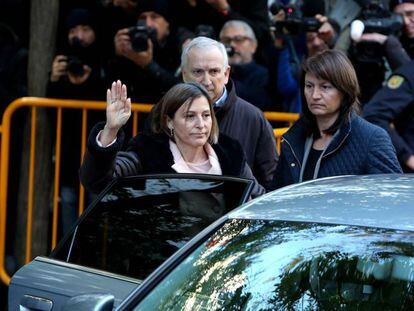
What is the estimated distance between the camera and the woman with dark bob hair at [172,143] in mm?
5473

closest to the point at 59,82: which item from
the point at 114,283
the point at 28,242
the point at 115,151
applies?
the point at 28,242

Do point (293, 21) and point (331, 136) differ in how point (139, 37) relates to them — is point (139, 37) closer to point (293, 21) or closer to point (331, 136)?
point (293, 21)

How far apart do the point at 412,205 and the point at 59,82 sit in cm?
494

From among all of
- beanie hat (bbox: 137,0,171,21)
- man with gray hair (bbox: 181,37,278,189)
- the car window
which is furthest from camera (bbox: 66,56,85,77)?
the car window

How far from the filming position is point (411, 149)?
7027mm

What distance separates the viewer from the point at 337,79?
5.52m

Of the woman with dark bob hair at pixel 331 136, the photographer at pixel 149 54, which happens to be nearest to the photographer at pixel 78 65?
the photographer at pixel 149 54

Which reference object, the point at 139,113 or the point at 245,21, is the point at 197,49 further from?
the point at 245,21

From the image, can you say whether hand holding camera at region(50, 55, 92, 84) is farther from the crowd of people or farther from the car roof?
the car roof

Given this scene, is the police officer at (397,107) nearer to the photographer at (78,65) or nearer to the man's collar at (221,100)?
the man's collar at (221,100)

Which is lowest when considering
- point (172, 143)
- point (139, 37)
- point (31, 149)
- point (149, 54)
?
point (31, 149)

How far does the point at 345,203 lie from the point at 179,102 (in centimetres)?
197

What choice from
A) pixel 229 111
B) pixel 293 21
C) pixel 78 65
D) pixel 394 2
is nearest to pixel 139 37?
pixel 78 65

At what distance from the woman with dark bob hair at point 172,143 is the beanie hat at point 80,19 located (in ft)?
9.88
